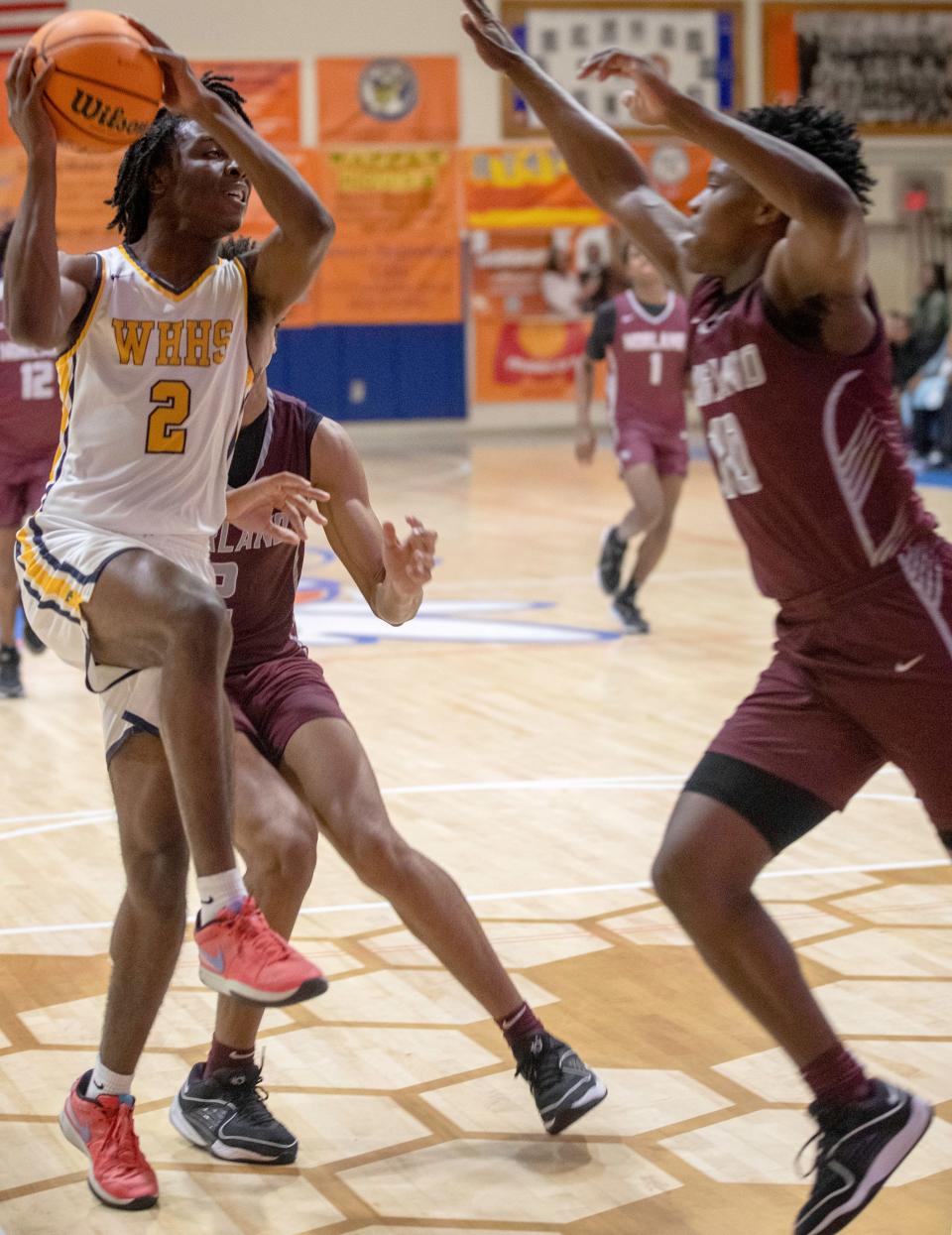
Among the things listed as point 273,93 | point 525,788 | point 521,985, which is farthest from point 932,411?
point 521,985

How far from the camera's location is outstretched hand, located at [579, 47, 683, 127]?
3.15 metres

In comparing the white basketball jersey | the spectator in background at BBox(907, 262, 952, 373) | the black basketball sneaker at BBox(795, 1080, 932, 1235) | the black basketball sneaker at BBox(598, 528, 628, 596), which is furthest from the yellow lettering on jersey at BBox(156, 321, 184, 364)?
the spectator in background at BBox(907, 262, 952, 373)

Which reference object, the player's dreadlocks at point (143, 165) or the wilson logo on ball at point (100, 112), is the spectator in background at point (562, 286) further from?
the wilson logo on ball at point (100, 112)

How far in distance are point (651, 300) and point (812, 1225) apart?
7.42 meters

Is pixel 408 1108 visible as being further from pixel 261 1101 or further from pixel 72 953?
pixel 72 953

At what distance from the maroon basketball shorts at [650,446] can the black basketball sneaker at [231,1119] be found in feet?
20.6

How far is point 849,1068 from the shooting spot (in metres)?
3.11

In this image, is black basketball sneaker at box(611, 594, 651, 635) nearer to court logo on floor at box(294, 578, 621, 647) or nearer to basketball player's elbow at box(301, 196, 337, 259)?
court logo on floor at box(294, 578, 621, 647)

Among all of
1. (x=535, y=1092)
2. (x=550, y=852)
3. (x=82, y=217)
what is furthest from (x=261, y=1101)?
(x=82, y=217)

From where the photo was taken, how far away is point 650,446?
31.5ft

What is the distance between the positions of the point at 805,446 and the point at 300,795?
Result: 126 cm

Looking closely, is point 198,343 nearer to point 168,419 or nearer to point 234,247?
point 168,419

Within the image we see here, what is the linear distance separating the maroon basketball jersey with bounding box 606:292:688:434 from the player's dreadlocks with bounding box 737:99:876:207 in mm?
6190

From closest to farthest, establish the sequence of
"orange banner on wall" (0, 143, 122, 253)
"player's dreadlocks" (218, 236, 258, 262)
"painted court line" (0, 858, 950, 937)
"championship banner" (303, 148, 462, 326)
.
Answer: "player's dreadlocks" (218, 236, 258, 262) → "painted court line" (0, 858, 950, 937) → "orange banner on wall" (0, 143, 122, 253) → "championship banner" (303, 148, 462, 326)
